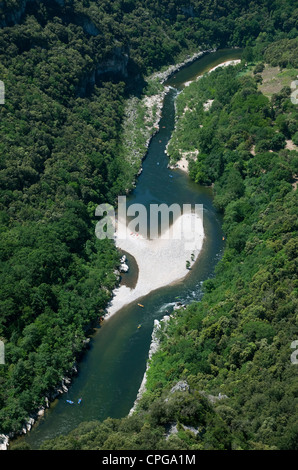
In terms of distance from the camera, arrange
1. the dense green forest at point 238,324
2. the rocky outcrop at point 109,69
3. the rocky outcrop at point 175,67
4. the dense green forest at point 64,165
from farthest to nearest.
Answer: the rocky outcrop at point 175,67 → the rocky outcrop at point 109,69 → the dense green forest at point 64,165 → the dense green forest at point 238,324

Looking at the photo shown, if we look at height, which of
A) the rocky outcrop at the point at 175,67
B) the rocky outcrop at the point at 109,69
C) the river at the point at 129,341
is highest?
the rocky outcrop at the point at 175,67

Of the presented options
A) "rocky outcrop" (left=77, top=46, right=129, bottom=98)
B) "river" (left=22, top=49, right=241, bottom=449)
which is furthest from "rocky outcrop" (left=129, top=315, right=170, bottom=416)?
"rocky outcrop" (left=77, top=46, right=129, bottom=98)

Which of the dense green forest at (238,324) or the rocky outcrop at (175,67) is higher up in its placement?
the rocky outcrop at (175,67)

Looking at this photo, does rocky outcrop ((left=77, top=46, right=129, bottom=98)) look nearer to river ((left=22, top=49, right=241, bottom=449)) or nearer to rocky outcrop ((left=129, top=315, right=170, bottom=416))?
river ((left=22, top=49, right=241, bottom=449))

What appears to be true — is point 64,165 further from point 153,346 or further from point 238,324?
point 238,324

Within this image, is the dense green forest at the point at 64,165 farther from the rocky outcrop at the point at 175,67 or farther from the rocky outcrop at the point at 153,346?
the rocky outcrop at the point at 153,346

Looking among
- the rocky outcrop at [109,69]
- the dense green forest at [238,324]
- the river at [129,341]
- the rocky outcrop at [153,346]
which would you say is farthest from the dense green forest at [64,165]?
the rocky outcrop at [153,346]

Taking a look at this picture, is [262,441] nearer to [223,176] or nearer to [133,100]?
[223,176]
